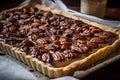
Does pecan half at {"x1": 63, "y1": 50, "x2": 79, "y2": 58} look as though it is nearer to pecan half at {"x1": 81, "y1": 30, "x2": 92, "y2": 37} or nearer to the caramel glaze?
the caramel glaze

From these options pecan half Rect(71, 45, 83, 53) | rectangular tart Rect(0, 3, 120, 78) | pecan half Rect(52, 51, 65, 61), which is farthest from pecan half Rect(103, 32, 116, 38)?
pecan half Rect(52, 51, 65, 61)

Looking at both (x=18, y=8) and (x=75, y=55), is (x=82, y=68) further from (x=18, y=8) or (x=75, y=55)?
(x=18, y=8)

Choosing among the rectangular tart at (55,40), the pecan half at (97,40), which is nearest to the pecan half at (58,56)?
the rectangular tart at (55,40)

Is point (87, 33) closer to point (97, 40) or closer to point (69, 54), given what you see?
point (97, 40)

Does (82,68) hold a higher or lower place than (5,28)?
lower

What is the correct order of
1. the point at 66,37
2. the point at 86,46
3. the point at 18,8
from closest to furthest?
the point at 86,46, the point at 66,37, the point at 18,8

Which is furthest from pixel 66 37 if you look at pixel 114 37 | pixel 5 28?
pixel 5 28

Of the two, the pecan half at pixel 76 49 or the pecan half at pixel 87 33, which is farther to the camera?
the pecan half at pixel 87 33

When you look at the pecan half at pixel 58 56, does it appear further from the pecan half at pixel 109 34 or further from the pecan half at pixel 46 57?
the pecan half at pixel 109 34
